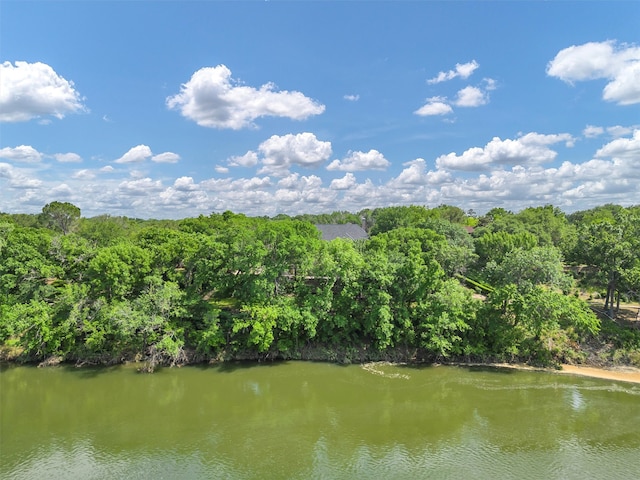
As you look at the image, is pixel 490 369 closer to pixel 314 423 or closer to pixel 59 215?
pixel 314 423

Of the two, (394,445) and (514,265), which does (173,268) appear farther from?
(514,265)

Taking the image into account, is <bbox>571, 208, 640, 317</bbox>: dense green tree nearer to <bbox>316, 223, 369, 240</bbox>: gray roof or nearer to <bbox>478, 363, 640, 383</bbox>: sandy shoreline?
<bbox>478, 363, 640, 383</bbox>: sandy shoreline

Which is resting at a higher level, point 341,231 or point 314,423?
point 341,231

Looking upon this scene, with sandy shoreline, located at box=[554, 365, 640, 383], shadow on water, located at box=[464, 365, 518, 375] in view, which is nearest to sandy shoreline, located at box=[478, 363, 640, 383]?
sandy shoreline, located at box=[554, 365, 640, 383]

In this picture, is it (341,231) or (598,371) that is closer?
(598,371)

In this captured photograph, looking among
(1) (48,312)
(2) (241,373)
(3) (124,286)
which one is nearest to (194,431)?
(2) (241,373)

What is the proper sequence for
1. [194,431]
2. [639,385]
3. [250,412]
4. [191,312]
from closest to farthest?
[194,431] → [250,412] → [639,385] → [191,312]

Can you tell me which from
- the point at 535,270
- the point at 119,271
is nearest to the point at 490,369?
the point at 535,270
